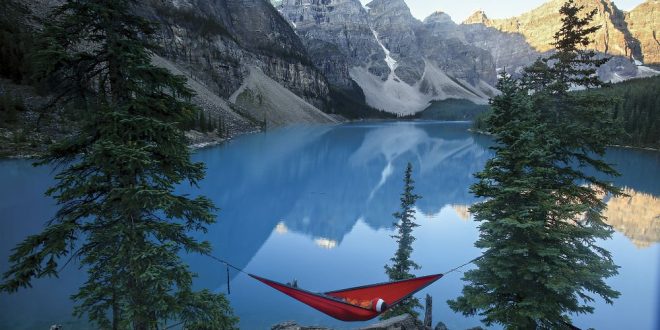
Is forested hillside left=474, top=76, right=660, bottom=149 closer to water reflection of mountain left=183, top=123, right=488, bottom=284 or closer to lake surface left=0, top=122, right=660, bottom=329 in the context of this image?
water reflection of mountain left=183, top=123, right=488, bottom=284

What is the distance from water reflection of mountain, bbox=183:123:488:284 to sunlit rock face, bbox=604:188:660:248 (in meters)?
14.4

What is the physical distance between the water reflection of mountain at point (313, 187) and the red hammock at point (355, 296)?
44.0 ft

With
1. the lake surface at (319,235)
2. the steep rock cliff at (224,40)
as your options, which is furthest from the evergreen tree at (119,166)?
the steep rock cliff at (224,40)

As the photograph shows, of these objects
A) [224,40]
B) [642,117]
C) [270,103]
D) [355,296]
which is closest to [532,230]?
[355,296]

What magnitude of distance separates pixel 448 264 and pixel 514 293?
13.9 meters

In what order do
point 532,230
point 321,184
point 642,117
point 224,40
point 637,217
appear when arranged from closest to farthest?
point 532,230, point 637,217, point 321,184, point 642,117, point 224,40

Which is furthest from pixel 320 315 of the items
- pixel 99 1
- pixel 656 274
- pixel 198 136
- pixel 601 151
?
pixel 198 136

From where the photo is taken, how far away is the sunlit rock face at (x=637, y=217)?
29.6 m

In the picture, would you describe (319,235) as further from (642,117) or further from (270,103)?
(270,103)

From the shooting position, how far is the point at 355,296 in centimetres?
1101

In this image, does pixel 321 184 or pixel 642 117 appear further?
pixel 642 117

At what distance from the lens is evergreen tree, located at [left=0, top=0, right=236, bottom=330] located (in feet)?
21.4

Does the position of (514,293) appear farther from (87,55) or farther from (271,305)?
(87,55)

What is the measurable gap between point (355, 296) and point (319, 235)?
59.6ft
